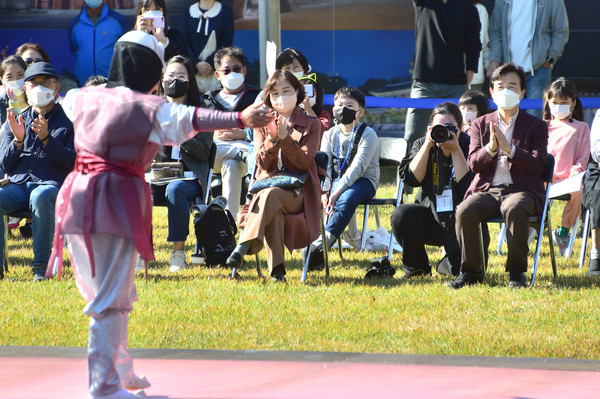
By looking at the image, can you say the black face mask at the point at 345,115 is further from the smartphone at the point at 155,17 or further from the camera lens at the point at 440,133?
the smartphone at the point at 155,17

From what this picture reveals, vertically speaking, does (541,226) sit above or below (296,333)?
above

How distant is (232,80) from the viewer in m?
8.47

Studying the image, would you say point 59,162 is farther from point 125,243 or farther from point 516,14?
point 516,14

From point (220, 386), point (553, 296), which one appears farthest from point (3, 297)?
point (553, 296)

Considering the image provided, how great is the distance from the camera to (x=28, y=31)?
12242 millimetres

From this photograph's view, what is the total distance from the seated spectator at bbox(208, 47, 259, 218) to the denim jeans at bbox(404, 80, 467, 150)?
216cm

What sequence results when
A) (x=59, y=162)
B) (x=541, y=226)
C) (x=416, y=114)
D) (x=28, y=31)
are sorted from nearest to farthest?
(x=541, y=226) < (x=59, y=162) < (x=416, y=114) < (x=28, y=31)

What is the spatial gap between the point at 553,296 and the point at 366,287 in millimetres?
1229

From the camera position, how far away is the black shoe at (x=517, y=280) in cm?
667

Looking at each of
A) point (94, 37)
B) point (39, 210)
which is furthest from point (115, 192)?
point (94, 37)

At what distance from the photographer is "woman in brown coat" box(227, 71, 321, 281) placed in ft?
22.3

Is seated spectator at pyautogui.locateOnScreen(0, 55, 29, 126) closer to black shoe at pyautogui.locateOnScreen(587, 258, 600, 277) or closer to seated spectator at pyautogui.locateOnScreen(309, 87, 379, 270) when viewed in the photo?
seated spectator at pyautogui.locateOnScreen(309, 87, 379, 270)

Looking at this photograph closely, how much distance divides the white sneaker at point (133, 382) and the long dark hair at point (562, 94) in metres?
5.05

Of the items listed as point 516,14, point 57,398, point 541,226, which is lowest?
point 57,398
